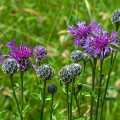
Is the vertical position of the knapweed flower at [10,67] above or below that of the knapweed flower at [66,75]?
above

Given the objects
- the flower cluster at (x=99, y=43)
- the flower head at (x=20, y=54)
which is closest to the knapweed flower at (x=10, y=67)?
the flower head at (x=20, y=54)

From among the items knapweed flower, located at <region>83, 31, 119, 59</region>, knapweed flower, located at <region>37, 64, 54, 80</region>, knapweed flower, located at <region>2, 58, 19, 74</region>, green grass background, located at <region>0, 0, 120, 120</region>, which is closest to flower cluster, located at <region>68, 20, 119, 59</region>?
knapweed flower, located at <region>83, 31, 119, 59</region>

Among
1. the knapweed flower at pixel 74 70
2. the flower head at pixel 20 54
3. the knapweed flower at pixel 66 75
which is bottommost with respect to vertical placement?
the knapweed flower at pixel 66 75

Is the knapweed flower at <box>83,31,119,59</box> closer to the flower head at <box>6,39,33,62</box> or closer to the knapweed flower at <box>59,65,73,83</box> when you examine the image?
the knapweed flower at <box>59,65,73,83</box>

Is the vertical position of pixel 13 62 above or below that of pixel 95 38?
below

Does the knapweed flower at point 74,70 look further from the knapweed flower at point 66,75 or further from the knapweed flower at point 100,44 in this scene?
the knapweed flower at point 100,44

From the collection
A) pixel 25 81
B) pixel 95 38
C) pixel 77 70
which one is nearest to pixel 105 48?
pixel 95 38

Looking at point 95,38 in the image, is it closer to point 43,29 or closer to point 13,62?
point 13,62

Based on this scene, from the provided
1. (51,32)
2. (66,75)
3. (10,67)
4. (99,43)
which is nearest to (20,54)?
(10,67)

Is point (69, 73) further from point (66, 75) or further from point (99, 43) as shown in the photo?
point (99, 43)
